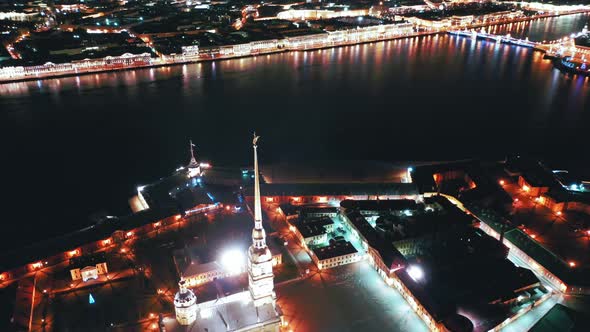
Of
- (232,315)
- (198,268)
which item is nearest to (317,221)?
(198,268)

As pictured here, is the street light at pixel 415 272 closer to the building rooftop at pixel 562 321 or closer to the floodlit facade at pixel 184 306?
the building rooftop at pixel 562 321

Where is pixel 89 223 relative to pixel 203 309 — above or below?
below

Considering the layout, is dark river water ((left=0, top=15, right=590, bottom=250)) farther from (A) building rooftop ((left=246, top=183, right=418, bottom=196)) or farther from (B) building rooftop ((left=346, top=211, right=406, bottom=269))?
(B) building rooftop ((left=346, top=211, right=406, bottom=269))

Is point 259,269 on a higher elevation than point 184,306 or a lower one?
higher

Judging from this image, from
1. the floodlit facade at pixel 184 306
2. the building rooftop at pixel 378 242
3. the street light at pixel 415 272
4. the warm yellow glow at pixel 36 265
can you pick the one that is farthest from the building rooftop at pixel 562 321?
the warm yellow glow at pixel 36 265

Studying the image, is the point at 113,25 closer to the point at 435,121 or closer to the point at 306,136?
the point at 306,136

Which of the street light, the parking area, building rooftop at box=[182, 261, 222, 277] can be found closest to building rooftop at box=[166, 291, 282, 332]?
the parking area

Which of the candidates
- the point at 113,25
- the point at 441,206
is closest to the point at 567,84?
the point at 441,206

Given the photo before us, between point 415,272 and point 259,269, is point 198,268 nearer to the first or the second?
point 259,269

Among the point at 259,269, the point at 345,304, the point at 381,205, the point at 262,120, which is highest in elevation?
the point at 259,269
